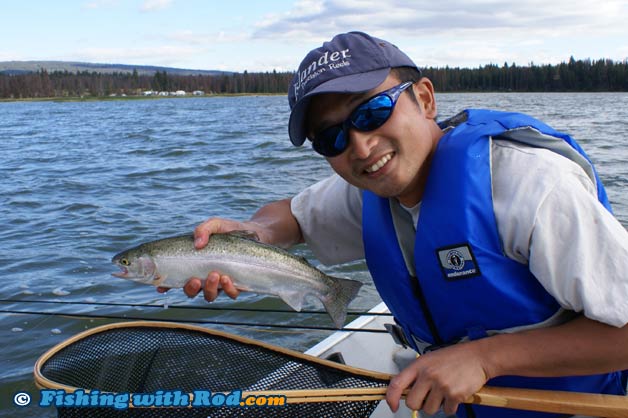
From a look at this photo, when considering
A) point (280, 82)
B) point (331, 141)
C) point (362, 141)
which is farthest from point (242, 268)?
point (280, 82)

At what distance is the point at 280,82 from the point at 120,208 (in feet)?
537

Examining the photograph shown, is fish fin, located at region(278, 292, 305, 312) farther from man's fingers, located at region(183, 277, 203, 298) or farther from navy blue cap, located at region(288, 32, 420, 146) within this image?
navy blue cap, located at region(288, 32, 420, 146)

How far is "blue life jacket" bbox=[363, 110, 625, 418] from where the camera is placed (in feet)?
9.02

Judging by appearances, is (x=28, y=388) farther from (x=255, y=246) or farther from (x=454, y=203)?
(x=454, y=203)

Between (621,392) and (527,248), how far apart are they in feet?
3.77

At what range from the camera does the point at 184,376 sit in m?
3.07

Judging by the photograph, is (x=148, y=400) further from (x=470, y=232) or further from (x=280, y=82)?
(x=280, y=82)

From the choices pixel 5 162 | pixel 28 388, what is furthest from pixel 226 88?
pixel 28 388

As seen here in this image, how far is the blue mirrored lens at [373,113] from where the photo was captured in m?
2.87

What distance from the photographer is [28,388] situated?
264 inches

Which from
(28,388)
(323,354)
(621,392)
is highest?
(621,392)

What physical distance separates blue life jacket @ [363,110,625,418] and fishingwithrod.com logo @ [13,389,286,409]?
98 centimetres

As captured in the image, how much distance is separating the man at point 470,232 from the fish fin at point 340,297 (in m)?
0.43

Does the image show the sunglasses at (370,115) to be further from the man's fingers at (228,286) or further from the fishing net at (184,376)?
the man's fingers at (228,286)
